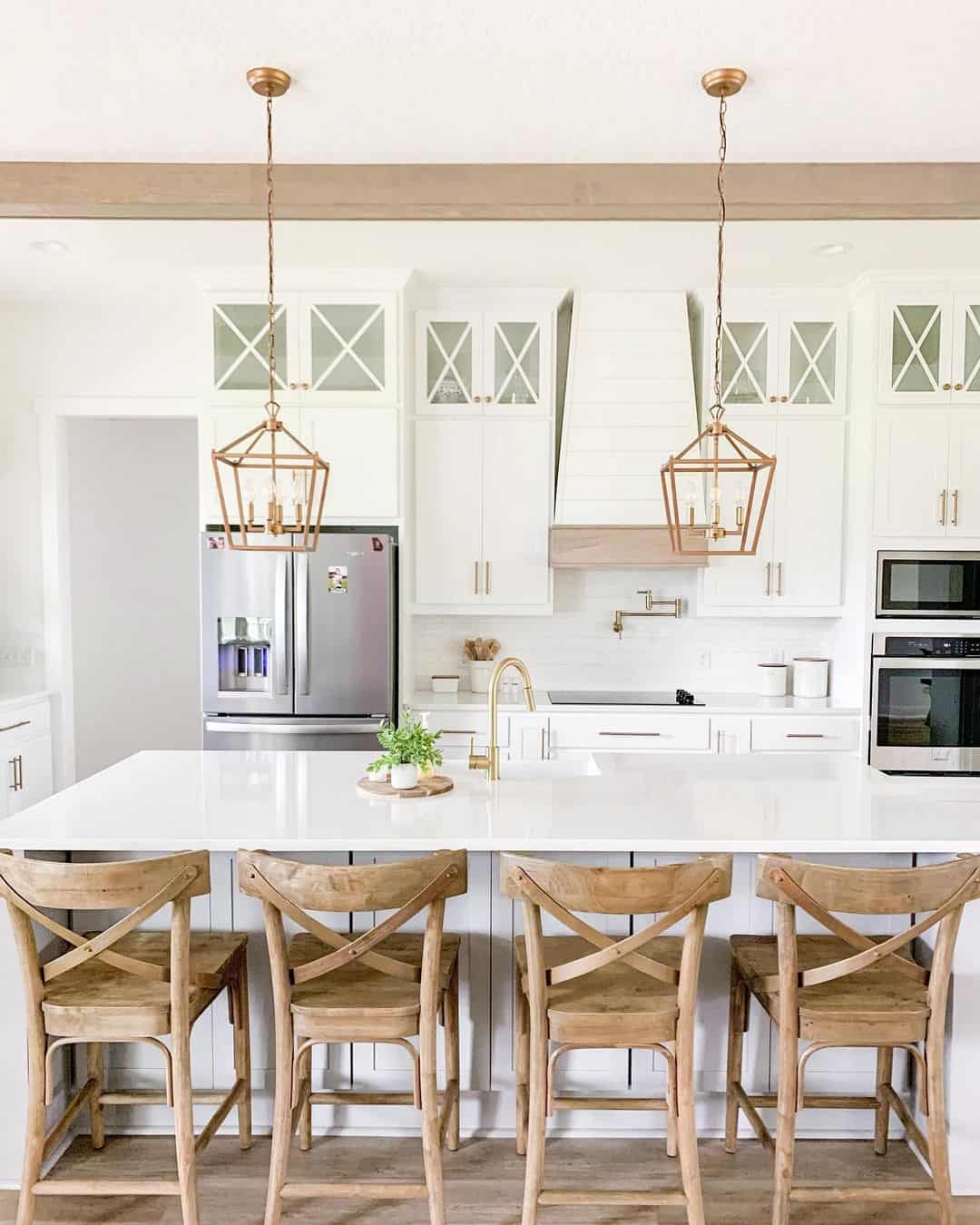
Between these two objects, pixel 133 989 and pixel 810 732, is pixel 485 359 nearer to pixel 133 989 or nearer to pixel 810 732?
pixel 810 732

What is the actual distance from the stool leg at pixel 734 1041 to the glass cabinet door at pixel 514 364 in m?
2.98

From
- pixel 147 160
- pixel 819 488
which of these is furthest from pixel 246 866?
pixel 819 488

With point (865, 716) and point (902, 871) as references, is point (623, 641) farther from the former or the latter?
→ point (902, 871)

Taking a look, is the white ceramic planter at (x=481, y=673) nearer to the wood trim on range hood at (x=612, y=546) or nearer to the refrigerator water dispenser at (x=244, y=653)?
the wood trim on range hood at (x=612, y=546)

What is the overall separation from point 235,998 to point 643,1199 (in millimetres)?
1063

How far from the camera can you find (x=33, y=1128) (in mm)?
2100

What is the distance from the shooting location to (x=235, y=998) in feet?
7.84

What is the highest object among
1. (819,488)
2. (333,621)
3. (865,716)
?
(819,488)

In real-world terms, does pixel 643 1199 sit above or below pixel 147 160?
below

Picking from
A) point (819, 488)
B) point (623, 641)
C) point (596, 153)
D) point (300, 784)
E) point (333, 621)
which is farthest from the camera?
point (623, 641)

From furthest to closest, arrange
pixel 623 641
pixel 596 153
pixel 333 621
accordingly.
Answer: pixel 623 641
pixel 333 621
pixel 596 153

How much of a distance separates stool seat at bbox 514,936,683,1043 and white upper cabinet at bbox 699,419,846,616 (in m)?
2.72

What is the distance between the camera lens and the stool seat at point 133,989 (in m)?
2.06

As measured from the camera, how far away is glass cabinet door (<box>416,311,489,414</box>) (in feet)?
15.3
